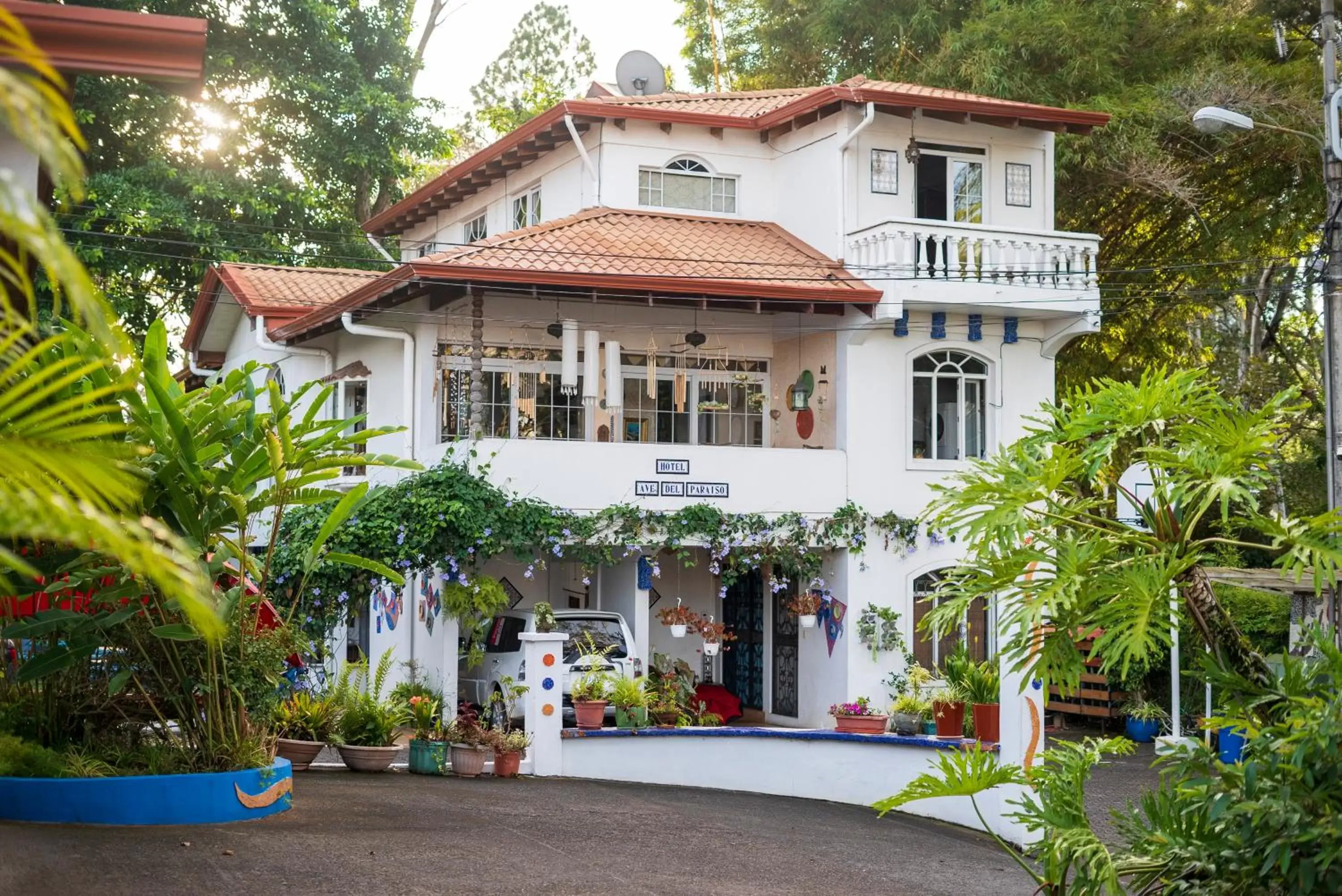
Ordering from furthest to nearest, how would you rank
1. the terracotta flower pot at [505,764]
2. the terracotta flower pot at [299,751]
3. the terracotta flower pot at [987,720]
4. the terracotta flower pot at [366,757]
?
the terracotta flower pot at [987,720], the terracotta flower pot at [505,764], the terracotta flower pot at [366,757], the terracotta flower pot at [299,751]

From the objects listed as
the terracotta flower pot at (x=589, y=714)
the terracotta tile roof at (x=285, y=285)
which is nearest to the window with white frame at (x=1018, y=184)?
the terracotta flower pot at (x=589, y=714)

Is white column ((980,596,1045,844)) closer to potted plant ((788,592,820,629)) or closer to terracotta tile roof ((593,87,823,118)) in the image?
potted plant ((788,592,820,629))

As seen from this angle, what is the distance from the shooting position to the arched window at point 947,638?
2256 cm

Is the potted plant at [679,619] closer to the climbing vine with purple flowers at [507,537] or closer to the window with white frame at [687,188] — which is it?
the climbing vine with purple flowers at [507,537]

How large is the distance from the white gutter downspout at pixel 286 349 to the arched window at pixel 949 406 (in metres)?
9.31

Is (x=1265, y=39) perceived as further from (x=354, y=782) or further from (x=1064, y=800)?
(x=1064, y=800)

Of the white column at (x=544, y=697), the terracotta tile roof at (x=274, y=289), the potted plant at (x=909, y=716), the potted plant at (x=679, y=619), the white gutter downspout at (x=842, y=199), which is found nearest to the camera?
the white column at (x=544, y=697)

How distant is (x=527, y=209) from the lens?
26.2m


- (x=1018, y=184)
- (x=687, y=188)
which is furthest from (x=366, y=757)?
(x=1018, y=184)

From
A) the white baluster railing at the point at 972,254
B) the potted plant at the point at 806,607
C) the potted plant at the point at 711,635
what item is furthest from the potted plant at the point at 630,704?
the white baluster railing at the point at 972,254

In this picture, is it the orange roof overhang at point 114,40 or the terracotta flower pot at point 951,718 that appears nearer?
the orange roof overhang at point 114,40

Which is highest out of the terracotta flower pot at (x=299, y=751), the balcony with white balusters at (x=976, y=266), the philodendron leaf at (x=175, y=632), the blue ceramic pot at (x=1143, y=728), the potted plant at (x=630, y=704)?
the balcony with white balusters at (x=976, y=266)

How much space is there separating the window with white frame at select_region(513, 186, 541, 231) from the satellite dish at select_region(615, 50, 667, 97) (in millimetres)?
2904

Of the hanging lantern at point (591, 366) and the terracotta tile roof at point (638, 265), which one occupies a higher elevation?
the terracotta tile roof at point (638, 265)
